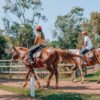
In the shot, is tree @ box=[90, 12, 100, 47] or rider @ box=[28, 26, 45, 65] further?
tree @ box=[90, 12, 100, 47]

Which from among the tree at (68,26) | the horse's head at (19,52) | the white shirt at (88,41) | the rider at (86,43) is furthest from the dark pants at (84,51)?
the tree at (68,26)

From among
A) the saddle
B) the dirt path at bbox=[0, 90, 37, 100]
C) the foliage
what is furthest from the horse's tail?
the foliage

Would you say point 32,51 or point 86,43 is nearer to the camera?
point 32,51

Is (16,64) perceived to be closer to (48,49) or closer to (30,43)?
(48,49)

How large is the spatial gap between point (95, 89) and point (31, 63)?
3176mm

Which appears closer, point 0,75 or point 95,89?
point 95,89

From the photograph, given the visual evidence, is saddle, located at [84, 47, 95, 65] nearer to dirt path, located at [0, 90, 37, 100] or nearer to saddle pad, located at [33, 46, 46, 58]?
saddle pad, located at [33, 46, 46, 58]

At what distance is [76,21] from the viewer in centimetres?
6569

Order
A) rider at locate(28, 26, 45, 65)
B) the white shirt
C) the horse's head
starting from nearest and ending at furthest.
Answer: rider at locate(28, 26, 45, 65), the horse's head, the white shirt

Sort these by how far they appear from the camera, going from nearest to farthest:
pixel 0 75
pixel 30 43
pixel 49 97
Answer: pixel 49 97
pixel 0 75
pixel 30 43

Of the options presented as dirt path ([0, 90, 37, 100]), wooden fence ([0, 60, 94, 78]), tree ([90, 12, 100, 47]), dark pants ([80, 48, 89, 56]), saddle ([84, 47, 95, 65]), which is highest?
tree ([90, 12, 100, 47])

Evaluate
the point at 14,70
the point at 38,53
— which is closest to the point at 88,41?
the point at 38,53

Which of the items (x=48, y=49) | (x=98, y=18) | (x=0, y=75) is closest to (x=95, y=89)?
(x=48, y=49)

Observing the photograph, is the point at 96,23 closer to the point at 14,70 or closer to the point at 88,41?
the point at 14,70
